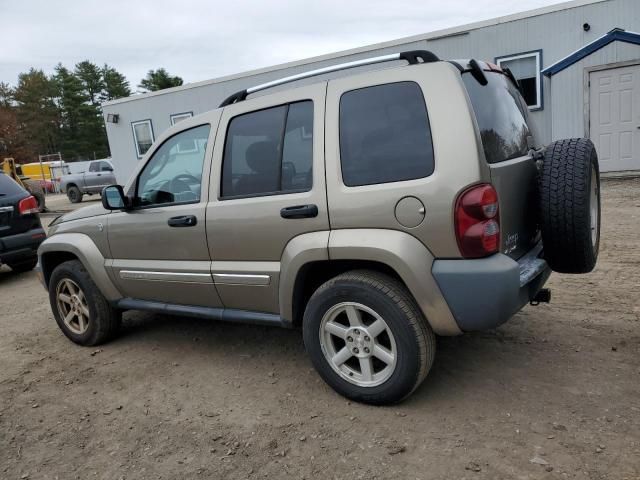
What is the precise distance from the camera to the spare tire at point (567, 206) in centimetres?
271

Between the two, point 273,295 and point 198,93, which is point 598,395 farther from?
point 198,93

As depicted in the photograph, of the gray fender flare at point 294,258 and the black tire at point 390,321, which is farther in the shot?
the gray fender flare at point 294,258

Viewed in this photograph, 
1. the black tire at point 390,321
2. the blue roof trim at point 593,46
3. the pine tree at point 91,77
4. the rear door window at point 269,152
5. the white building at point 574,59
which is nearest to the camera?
the black tire at point 390,321

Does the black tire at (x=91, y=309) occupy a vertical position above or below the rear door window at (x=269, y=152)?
below

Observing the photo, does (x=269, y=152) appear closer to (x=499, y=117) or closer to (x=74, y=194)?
(x=499, y=117)

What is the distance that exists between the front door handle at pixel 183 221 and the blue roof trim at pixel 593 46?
1059 cm

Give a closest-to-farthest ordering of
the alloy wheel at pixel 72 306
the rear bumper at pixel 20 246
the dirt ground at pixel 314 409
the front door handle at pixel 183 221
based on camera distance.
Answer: the dirt ground at pixel 314 409
the front door handle at pixel 183 221
the alloy wheel at pixel 72 306
the rear bumper at pixel 20 246

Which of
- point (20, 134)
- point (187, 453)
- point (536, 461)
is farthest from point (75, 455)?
point (20, 134)

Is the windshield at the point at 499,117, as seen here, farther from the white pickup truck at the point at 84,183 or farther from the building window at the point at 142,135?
the white pickup truck at the point at 84,183

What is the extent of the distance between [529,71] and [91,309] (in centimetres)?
1132

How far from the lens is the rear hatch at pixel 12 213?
21.8 feet

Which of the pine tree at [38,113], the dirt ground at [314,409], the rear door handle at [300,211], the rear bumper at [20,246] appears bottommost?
the dirt ground at [314,409]

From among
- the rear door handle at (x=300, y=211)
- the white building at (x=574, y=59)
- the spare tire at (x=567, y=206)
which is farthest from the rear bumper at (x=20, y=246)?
the white building at (x=574, y=59)

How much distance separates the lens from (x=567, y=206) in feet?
8.91
